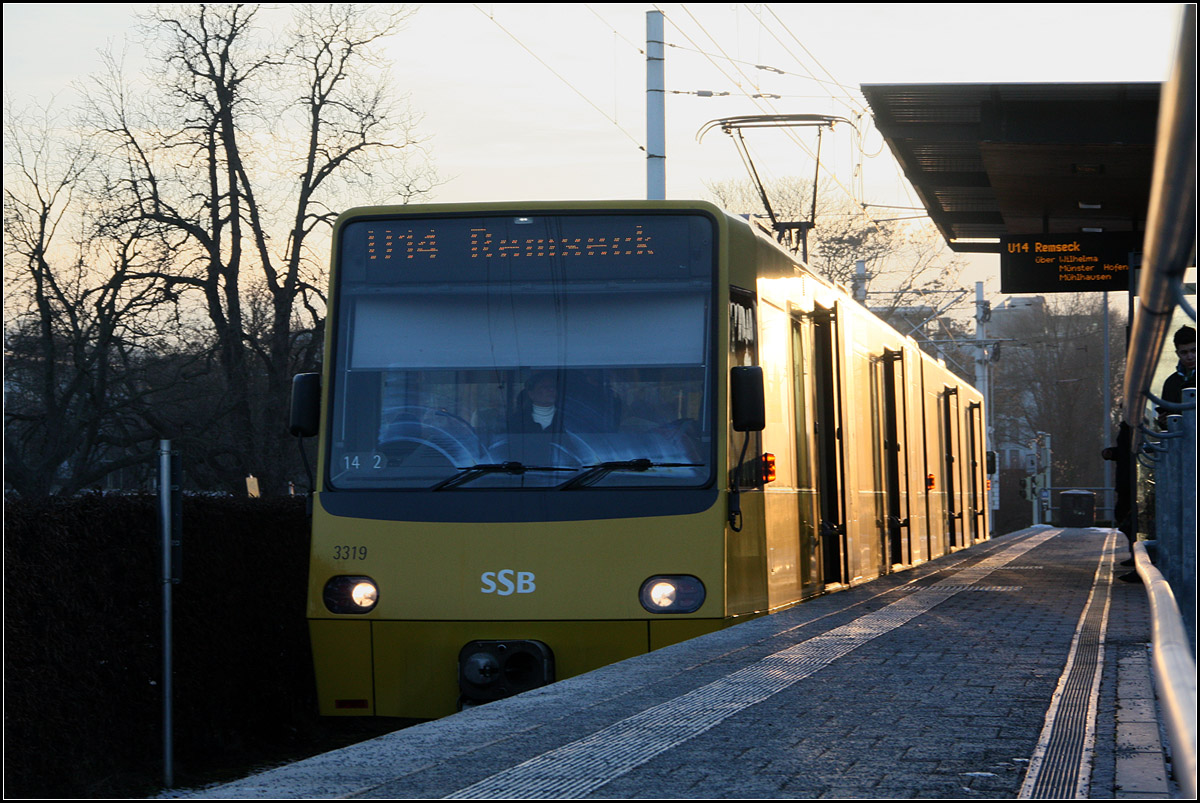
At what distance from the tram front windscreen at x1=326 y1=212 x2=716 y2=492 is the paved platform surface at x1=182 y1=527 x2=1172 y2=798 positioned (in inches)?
49.0

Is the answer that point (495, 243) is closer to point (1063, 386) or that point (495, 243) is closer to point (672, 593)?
point (672, 593)

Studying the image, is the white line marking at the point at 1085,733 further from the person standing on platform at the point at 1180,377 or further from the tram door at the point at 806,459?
the tram door at the point at 806,459

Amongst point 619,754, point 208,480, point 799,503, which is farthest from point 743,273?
point 208,480

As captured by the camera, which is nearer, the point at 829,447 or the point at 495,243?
the point at 495,243

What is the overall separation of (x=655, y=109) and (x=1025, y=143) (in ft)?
28.9

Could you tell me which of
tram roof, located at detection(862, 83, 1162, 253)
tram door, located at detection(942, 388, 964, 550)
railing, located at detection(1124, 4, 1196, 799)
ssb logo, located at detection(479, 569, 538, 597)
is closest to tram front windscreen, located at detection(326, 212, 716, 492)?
ssb logo, located at detection(479, 569, 538, 597)

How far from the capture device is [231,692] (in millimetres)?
11273

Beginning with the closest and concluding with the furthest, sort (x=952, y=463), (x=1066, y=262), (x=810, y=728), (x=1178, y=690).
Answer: (x=1178, y=690), (x=810, y=728), (x=1066, y=262), (x=952, y=463)

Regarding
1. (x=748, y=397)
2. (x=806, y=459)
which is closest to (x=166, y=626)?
(x=748, y=397)

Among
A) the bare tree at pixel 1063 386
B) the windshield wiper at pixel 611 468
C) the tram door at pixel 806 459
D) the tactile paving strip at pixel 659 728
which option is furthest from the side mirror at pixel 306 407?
the bare tree at pixel 1063 386

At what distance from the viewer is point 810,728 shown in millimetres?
5016

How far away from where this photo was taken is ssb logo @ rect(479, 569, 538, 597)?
8.00 metres

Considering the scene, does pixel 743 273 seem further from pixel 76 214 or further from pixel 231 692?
pixel 76 214

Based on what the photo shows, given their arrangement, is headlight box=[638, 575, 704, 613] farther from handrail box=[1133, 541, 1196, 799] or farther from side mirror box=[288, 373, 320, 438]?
handrail box=[1133, 541, 1196, 799]
